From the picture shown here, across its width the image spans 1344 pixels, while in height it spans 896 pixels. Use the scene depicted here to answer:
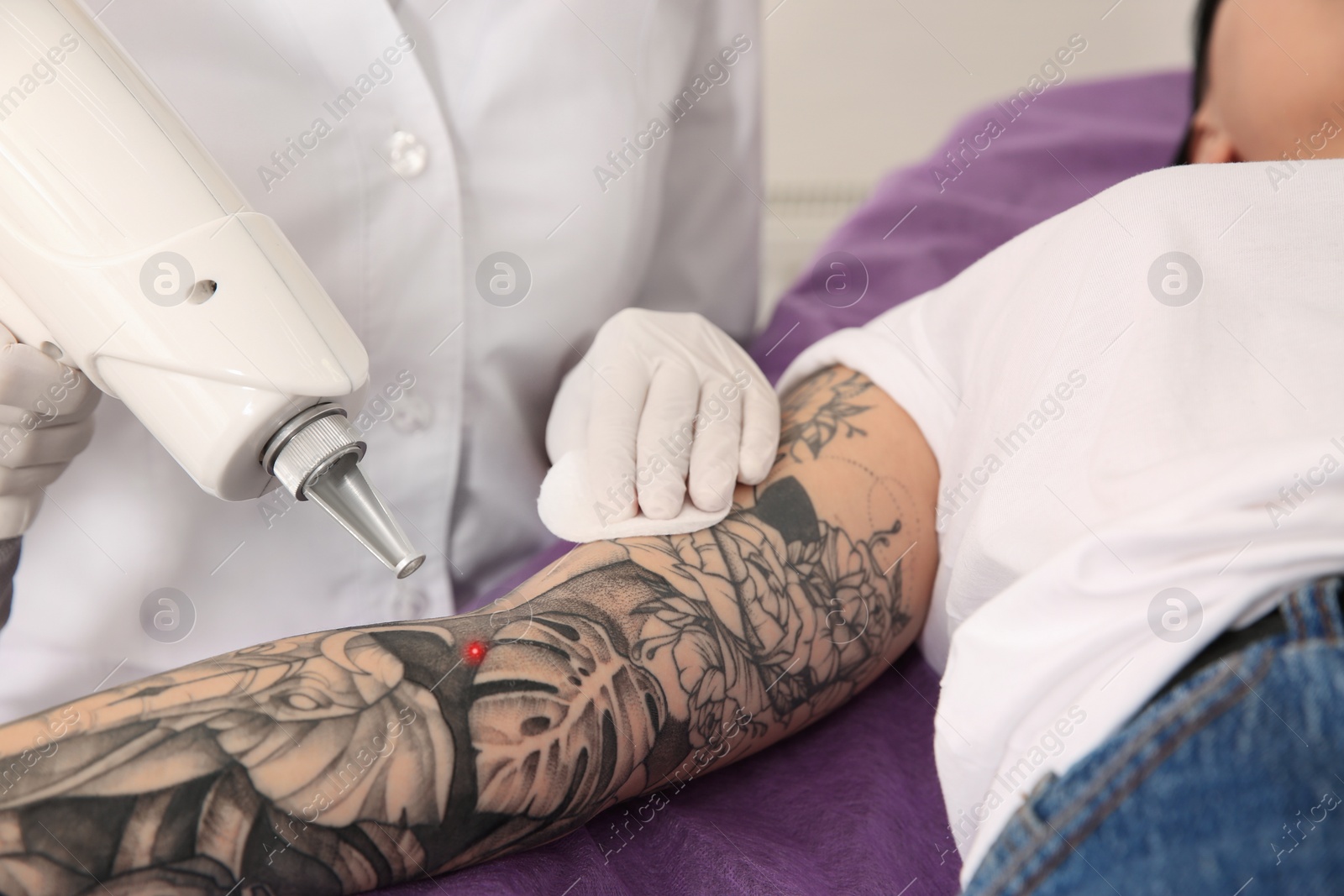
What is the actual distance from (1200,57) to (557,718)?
1192 millimetres

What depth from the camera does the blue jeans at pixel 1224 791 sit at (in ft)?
1.42

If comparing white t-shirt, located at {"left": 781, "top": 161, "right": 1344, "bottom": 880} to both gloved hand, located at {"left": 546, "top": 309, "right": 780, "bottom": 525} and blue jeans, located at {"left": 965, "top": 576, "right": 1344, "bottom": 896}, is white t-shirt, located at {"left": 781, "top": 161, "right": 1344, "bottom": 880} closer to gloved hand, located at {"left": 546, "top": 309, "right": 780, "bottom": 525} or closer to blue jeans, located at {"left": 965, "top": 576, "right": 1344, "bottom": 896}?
blue jeans, located at {"left": 965, "top": 576, "right": 1344, "bottom": 896}

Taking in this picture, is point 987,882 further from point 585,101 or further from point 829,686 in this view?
point 585,101

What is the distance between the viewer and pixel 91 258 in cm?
55

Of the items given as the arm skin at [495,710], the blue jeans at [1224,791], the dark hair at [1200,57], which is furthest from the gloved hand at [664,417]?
the dark hair at [1200,57]

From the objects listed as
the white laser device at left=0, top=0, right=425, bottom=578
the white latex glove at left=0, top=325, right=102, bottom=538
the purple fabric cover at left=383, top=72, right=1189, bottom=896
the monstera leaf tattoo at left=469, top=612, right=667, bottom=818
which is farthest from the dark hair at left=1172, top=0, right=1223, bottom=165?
the white latex glove at left=0, top=325, right=102, bottom=538

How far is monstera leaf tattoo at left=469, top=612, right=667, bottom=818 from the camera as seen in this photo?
58 centimetres

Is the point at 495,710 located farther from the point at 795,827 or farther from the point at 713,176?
the point at 713,176

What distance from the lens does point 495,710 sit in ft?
1.94

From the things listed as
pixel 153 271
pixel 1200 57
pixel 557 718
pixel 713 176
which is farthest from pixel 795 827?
pixel 1200 57

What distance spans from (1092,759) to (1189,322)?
313mm

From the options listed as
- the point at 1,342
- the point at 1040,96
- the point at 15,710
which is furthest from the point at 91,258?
the point at 1040,96

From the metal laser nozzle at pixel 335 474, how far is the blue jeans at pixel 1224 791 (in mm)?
436

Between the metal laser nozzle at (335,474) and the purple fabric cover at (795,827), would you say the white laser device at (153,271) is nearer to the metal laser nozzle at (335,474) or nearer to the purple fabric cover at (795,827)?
the metal laser nozzle at (335,474)
